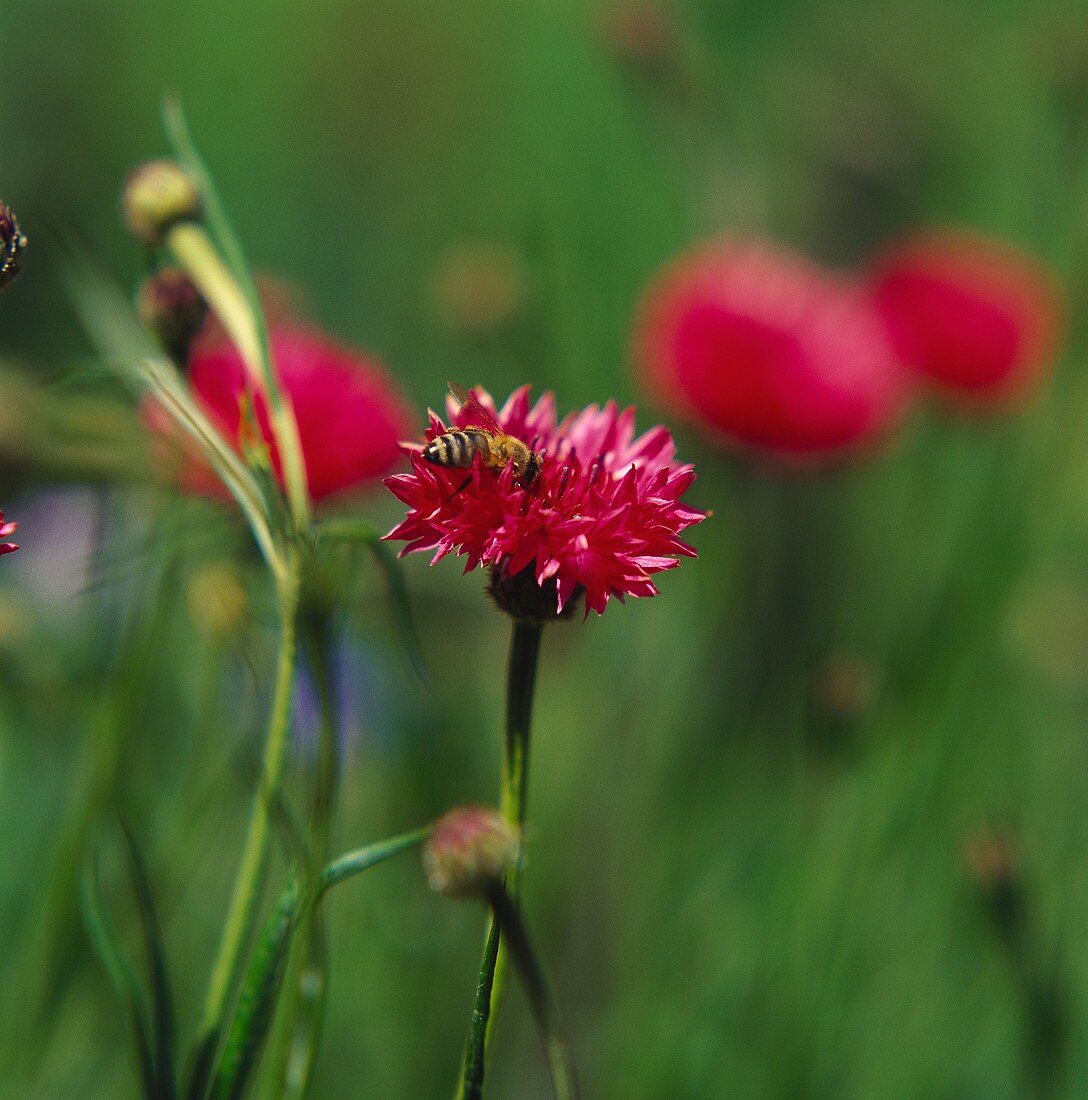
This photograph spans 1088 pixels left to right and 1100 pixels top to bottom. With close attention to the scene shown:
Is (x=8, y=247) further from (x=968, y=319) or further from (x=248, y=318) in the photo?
(x=968, y=319)

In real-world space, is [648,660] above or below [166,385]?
below

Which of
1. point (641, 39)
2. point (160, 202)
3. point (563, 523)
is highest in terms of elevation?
point (641, 39)

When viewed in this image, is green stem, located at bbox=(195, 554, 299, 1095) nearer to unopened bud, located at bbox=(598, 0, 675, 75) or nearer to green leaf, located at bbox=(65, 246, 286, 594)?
green leaf, located at bbox=(65, 246, 286, 594)

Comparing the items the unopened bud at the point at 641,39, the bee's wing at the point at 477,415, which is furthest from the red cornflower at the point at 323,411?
the unopened bud at the point at 641,39

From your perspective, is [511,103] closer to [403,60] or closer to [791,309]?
[403,60]

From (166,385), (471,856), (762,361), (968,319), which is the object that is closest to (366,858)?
(471,856)

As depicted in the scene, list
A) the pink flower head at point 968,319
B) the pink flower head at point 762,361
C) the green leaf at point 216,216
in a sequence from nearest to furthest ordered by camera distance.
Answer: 1. the green leaf at point 216,216
2. the pink flower head at point 762,361
3. the pink flower head at point 968,319

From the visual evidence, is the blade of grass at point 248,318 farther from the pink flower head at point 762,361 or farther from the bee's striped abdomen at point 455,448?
the pink flower head at point 762,361
